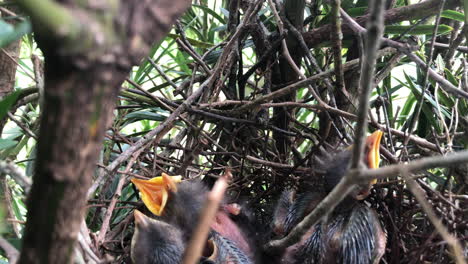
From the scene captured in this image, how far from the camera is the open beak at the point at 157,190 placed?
2.29 ft

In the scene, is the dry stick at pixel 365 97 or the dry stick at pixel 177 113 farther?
the dry stick at pixel 177 113

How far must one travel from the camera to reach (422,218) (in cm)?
75

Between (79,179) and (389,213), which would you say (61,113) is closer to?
(79,179)

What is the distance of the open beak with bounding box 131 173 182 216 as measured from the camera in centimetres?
70

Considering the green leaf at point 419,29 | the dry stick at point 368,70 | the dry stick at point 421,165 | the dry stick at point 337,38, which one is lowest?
the dry stick at point 421,165

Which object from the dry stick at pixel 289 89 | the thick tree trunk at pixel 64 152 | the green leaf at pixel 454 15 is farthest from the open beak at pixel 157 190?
the green leaf at pixel 454 15

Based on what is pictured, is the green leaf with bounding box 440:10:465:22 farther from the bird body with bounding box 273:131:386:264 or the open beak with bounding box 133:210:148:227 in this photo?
the open beak with bounding box 133:210:148:227

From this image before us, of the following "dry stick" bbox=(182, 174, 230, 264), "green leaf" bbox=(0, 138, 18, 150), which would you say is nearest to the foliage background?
"green leaf" bbox=(0, 138, 18, 150)

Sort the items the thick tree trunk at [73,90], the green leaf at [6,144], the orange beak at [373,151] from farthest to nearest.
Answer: the orange beak at [373,151], the green leaf at [6,144], the thick tree trunk at [73,90]

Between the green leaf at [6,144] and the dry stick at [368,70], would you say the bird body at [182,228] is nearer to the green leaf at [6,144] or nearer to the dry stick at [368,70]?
the green leaf at [6,144]

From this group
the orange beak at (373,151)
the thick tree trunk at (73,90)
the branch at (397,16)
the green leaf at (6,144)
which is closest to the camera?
the thick tree trunk at (73,90)

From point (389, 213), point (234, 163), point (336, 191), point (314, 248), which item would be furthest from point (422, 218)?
point (336, 191)

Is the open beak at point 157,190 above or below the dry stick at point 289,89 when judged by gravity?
below

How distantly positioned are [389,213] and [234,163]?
1.18 ft
